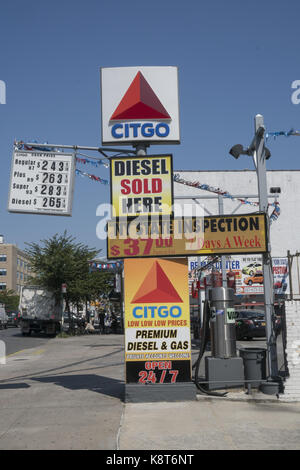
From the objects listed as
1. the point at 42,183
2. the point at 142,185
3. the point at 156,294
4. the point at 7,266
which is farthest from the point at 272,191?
the point at 7,266

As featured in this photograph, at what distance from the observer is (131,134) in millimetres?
10453

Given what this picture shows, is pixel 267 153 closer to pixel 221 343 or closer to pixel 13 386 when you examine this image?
pixel 221 343

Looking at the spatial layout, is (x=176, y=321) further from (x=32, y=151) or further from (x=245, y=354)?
(x=32, y=151)

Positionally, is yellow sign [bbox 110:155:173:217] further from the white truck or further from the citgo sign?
the white truck

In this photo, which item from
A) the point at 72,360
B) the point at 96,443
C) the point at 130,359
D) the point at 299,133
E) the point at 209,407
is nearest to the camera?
the point at 96,443

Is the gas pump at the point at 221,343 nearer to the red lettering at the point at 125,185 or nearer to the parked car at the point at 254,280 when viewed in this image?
the red lettering at the point at 125,185

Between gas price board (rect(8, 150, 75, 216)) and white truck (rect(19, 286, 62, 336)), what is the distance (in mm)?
24059

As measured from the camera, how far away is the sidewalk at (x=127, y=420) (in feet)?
20.6

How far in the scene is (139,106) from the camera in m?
10.5

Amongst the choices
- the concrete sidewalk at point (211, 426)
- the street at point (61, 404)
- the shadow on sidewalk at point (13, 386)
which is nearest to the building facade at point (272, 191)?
the street at point (61, 404)

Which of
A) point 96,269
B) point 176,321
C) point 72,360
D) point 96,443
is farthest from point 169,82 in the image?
point 96,269

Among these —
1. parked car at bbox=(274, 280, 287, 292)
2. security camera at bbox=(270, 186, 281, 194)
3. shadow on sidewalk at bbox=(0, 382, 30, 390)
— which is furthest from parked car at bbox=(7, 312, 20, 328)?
shadow on sidewalk at bbox=(0, 382, 30, 390)

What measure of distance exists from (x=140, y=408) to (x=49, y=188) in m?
4.86

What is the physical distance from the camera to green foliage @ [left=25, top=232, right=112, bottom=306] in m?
33.0
